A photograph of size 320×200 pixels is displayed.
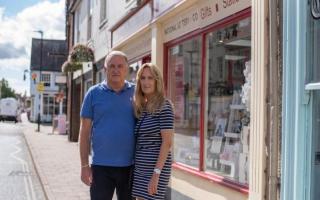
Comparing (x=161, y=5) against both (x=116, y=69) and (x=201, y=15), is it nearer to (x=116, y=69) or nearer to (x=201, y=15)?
(x=201, y=15)

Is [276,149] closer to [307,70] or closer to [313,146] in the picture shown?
[313,146]

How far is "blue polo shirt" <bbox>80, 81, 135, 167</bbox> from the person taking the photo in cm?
426

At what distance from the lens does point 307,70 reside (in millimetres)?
3807

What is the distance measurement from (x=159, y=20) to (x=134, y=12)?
154cm

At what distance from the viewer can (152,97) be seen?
413 cm

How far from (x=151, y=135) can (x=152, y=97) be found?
291 mm

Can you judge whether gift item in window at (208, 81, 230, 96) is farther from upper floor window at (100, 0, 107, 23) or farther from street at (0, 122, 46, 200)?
upper floor window at (100, 0, 107, 23)

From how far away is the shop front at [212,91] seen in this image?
214 inches

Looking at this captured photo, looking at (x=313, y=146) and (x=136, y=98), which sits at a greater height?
(x=136, y=98)

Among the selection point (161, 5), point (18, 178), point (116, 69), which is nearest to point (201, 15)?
point (161, 5)

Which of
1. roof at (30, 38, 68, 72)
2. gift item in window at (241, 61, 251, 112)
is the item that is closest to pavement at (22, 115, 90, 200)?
gift item in window at (241, 61, 251, 112)

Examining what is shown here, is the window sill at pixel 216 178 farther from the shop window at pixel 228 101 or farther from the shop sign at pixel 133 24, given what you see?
the shop sign at pixel 133 24

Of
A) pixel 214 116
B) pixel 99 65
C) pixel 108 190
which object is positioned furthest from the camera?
pixel 99 65

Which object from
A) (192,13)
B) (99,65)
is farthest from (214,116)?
(99,65)
